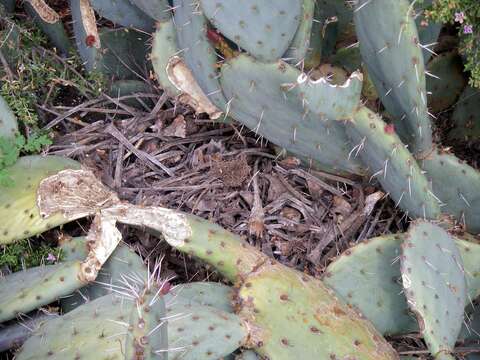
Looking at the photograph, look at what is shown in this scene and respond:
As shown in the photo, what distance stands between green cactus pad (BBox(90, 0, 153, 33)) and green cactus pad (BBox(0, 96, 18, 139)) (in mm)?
412

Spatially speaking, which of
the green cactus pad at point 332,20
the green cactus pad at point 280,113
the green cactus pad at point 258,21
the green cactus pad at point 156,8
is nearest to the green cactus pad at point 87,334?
the green cactus pad at point 280,113

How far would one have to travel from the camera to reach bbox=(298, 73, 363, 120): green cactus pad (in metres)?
1.60

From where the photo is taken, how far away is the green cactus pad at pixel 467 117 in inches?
85.4

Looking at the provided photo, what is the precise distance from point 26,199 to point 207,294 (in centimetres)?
61

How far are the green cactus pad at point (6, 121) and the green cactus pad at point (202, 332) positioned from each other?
2.62 feet

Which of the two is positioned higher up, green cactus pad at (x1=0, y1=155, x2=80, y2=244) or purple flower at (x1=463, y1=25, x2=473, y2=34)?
purple flower at (x1=463, y1=25, x2=473, y2=34)

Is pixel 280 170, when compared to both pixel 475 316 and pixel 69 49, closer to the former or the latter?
pixel 475 316

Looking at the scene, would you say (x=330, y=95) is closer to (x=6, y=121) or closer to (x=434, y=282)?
(x=434, y=282)

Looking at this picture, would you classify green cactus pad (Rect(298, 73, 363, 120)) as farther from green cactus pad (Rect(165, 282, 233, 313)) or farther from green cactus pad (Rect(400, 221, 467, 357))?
green cactus pad (Rect(165, 282, 233, 313))

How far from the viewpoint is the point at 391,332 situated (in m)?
1.80

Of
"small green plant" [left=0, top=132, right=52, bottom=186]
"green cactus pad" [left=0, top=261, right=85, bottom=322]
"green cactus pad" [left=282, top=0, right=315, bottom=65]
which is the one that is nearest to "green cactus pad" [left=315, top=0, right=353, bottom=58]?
"green cactus pad" [left=282, top=0, right=315, bottom=65]

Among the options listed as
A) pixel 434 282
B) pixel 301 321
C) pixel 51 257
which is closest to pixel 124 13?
pixel 51 257

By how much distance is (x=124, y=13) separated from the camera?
212cm

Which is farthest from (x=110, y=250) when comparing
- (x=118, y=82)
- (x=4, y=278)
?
(x=118, y=82)
